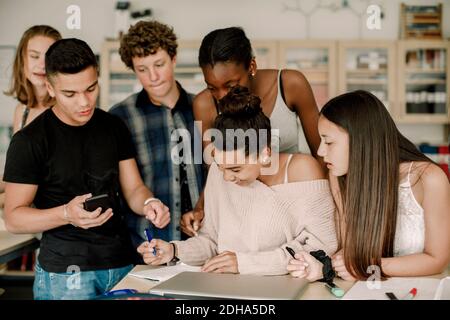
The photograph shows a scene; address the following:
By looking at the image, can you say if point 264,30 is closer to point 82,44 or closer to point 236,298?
point 82,44

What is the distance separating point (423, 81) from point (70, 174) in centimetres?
244

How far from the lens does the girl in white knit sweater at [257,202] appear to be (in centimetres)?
115

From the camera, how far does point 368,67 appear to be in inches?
128

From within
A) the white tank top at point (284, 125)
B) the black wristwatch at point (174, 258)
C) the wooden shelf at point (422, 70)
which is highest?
the wooden shelf at point (422, 70)

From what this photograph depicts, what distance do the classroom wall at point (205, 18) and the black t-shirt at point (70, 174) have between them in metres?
0.25

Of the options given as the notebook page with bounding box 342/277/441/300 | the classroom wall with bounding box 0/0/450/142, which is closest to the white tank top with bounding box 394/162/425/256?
the notebook page with bounding box 342/277/441/300

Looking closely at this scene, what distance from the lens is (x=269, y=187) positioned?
123 centimetres

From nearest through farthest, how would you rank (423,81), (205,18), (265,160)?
(265,160), (205,18), (423,81)

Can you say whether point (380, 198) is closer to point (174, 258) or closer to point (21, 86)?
point (174, 258)

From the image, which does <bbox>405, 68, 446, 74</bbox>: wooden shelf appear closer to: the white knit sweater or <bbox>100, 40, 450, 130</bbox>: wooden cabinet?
<bbox>100, 40, 450, 130</bbox>: wooden cabinet

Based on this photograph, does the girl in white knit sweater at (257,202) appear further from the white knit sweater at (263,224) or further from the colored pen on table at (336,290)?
the colored pen on table at (336,290)

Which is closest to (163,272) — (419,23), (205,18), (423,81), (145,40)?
(145,40)

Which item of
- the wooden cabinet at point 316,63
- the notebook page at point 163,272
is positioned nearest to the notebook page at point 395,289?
the notebook page at point 163,272

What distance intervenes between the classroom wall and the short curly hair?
8 cm
